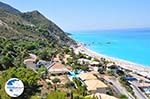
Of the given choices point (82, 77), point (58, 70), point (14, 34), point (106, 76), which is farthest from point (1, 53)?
point (14, 34)

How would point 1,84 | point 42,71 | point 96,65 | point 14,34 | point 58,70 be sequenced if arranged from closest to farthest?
1. point 1,84
2. point 42,71
3. point 58,70
4. point 96,65
5. point 14,34

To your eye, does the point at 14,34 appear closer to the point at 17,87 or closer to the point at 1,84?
the point at 1,84

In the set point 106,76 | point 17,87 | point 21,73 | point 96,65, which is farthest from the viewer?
point 96,65

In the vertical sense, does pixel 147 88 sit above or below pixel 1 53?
below

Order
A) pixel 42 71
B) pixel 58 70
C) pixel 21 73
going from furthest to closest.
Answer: pixel 58 70 < pixel 42 71 < pixel 21 73

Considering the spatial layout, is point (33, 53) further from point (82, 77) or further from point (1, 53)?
point (82, 77)

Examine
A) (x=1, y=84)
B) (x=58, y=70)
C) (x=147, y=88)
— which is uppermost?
(x=1, y=84)

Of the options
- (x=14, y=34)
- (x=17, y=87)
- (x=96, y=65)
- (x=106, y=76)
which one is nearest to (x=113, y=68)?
(x=96, y=65)

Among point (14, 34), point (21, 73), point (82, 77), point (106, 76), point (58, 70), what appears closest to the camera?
point (21, 73)

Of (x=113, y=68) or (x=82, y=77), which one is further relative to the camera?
(x=113, y=68)
